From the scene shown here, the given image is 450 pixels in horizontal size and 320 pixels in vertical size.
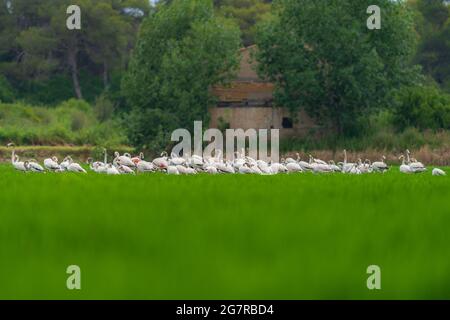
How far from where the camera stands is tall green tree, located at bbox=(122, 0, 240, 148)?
3934cm

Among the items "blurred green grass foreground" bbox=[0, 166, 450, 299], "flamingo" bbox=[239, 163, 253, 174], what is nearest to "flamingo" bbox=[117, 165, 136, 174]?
"flamingo" bbox=[239, 163, 253, 174]

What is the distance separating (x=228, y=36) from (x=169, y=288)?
34519 millimetres

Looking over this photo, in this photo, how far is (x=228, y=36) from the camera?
131 ft

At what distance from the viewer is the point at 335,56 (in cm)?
3859

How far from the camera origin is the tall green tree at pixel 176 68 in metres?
39.3

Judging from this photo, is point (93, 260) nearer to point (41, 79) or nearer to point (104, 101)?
point (104, 101)

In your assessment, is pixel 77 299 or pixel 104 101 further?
pixel 104 101

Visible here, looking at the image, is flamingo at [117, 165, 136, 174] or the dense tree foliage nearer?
flamingo at [117, 165, 136, 174]

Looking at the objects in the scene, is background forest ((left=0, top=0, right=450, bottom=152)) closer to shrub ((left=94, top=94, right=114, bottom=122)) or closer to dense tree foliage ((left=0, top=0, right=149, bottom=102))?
shrub ((left=94, top=94, right=114, bottom=122))

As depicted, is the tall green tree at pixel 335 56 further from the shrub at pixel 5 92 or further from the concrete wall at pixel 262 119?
the shrub at pixel 5 92

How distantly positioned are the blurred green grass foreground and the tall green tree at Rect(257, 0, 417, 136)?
27.7 m

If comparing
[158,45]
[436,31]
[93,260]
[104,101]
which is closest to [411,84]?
[158,45]

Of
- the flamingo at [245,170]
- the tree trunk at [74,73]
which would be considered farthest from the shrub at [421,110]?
the tree trunk at [74,73]

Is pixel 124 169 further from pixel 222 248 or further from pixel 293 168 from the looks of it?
pixel 222 248
